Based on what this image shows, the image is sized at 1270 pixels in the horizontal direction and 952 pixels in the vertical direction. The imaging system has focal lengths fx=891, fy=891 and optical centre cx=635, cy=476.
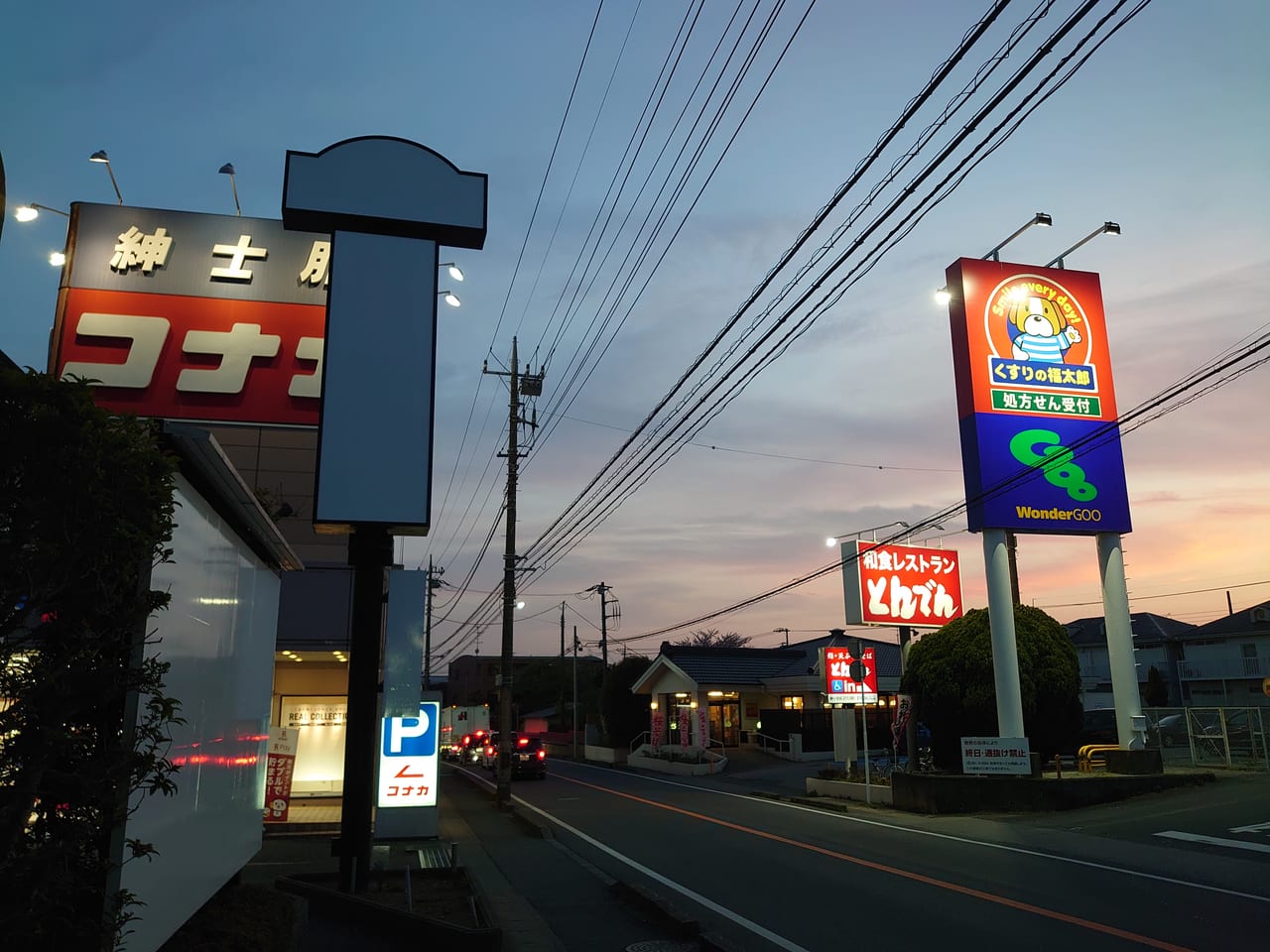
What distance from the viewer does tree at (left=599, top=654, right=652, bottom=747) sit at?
168ft

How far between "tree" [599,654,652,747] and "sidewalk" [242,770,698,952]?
29.8 meters

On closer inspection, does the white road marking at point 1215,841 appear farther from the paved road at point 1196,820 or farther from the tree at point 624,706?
the tree at point 624,706

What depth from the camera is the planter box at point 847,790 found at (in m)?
22.3

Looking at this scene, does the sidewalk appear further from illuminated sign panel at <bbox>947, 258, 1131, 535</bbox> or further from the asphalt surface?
illuminated sign panel at <bbox>947, 258, 1131, 535</bbox>

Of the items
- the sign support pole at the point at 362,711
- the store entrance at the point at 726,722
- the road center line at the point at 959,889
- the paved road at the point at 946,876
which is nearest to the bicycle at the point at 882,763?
the store entrance at the point at 726,722

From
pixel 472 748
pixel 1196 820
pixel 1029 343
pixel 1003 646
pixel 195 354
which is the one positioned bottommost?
pixel 472 748

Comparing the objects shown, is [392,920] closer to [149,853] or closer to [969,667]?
[149,853]

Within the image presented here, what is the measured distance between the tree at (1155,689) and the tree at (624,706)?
2786 cm

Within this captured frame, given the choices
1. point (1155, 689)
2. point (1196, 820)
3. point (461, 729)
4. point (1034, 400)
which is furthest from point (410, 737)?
point (1155, 689)

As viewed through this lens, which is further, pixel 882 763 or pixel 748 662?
pixel 748 662

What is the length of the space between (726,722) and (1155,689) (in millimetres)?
23689

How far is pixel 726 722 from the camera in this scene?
158 ft

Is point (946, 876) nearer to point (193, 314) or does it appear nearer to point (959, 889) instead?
point (959, 889)

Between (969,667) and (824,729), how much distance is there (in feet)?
69.8
